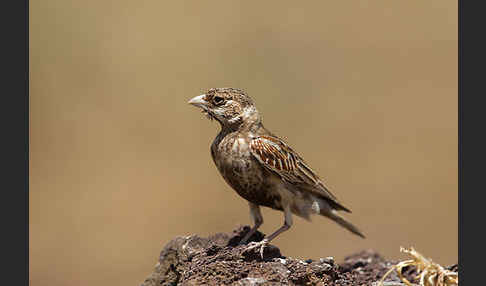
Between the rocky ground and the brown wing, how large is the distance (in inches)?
25.0

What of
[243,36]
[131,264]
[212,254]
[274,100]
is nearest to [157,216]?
[131,264]

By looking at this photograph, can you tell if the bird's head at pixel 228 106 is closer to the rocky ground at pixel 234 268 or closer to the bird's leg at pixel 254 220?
the bird's leg at pixel 254 220

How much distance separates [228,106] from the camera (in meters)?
6.86

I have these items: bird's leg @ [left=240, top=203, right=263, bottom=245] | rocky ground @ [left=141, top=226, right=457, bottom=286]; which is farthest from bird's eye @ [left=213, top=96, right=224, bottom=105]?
rocky ground @ [left=141, top=226, right=457, bottom=286]

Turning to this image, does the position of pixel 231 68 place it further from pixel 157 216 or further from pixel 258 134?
pixel 258 134

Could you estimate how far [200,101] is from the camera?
689 centimetres

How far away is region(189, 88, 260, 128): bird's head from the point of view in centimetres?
686

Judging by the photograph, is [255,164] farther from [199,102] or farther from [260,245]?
[260,245]

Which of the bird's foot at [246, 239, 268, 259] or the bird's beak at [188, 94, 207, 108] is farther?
the bird's beak at [188, 94, 207, 108]

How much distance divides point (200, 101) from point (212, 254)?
1.71 meters

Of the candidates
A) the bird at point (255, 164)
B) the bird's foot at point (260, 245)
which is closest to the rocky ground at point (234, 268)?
the bird's foot at point (260, 245)

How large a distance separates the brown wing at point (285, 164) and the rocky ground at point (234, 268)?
635mm

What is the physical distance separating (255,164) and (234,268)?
134 cm

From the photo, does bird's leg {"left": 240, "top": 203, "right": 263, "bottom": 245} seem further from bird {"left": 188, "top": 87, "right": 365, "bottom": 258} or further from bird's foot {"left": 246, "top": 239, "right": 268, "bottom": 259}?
bird's foot {"left": 246, "top": 239, "right": 268, "bottom": 259}
